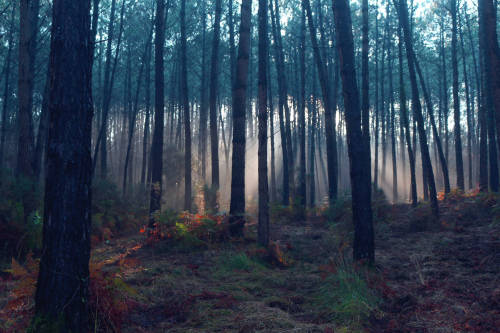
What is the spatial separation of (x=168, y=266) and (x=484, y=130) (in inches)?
581

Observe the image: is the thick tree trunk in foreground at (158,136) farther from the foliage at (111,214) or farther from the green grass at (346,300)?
the green grass at (346,300)

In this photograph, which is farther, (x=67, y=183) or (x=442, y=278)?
(x=442, y=278)

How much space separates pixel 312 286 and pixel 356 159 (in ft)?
7.73

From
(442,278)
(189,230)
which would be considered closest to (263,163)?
(189,230)

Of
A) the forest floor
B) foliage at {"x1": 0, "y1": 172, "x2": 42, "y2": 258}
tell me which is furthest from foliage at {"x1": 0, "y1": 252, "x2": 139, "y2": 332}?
foliage at {"x1": 0, "y1": 172, "x2": 42, "y2": 258}

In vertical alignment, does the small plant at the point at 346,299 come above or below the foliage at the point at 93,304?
below

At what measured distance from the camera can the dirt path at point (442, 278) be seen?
3962mm

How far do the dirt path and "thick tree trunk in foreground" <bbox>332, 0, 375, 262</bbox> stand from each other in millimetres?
516

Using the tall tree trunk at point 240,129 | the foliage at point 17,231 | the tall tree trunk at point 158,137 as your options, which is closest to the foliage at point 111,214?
the tall tree trunk at point 158,137

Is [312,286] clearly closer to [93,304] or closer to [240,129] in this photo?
[93,304]

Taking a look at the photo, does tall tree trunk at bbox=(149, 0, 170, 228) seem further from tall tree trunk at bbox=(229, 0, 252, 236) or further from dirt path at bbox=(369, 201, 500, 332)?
dirt path at bbox=(369, 201, 500, 332)

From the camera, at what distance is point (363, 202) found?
666 centimetres

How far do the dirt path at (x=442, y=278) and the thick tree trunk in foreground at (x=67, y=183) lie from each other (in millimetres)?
2975

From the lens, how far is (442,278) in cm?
569
